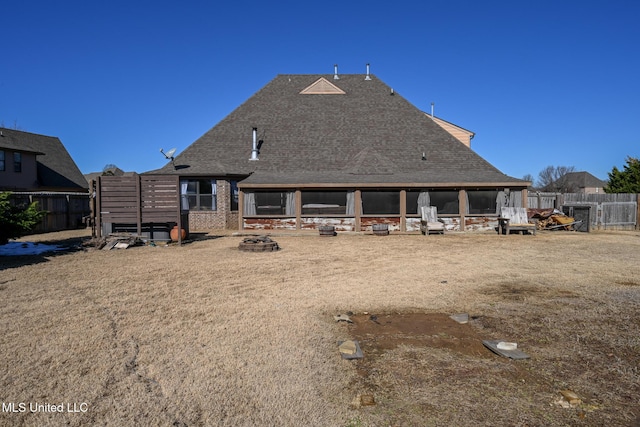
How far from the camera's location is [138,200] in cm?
1459

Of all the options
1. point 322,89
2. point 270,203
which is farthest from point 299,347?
point 322,89

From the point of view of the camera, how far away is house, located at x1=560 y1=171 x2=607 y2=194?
74812mm

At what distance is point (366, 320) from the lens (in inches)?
227

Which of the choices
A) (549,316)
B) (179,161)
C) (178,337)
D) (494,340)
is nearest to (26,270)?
(178,337)

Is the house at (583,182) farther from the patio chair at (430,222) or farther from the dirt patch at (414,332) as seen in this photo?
the dirt patch at (414,332)

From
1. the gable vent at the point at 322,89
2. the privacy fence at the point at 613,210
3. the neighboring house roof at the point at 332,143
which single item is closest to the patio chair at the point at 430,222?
the neighboring house roof at the point at 332,143

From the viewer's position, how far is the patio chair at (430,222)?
18.7 meters

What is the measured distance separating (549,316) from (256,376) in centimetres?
459

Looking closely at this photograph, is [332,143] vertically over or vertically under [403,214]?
over

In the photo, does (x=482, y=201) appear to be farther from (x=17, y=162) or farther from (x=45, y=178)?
(x=45, y=178)

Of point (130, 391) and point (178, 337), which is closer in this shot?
point (130, 391)

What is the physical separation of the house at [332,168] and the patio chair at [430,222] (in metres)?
0.59

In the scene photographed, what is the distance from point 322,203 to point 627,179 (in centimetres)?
2172

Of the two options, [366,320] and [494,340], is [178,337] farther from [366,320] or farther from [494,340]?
[494,340]
